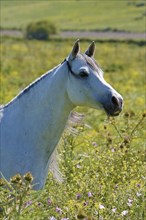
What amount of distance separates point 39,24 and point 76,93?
2080 inches

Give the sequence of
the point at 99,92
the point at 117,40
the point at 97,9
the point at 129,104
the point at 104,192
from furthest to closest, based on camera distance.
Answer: the point at 97,9 → the point at 117,40 → the point at 129,104 → the point at 104,192 → the point at 99,92

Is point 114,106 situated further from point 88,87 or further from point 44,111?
point 44,111

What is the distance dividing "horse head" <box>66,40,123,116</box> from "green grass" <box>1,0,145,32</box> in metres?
52.1

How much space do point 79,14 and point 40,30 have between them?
15.6m

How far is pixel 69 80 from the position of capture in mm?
5848

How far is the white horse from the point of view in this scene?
579 cm

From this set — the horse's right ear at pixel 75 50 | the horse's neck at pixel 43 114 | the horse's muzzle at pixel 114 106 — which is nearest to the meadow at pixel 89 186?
the horse's neck at pixel 43 114

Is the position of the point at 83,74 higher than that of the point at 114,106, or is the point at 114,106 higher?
the point at 83,74

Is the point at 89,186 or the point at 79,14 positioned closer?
the point at 89,186

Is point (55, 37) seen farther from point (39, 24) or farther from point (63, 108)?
point (63, 108)

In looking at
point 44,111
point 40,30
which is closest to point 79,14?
point 40,30

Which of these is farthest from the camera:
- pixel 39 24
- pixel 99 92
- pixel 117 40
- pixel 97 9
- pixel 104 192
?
pixel 97 9

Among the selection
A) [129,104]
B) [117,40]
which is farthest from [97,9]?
[129,104]

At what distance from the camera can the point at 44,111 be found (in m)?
6.00
